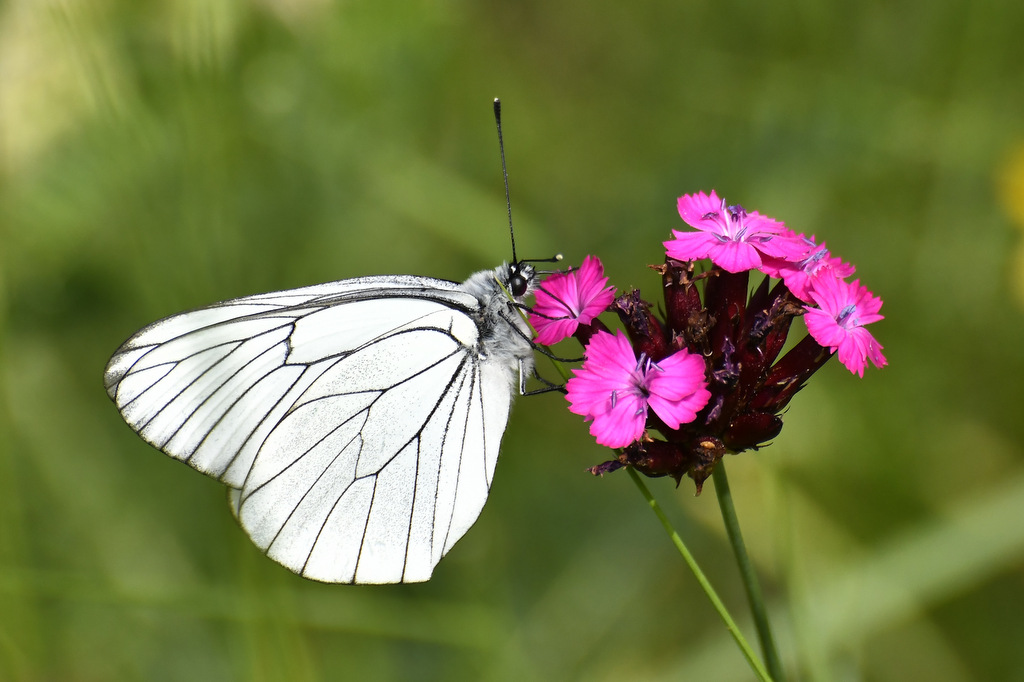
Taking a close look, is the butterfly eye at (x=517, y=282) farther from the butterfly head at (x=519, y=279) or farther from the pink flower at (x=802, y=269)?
the pink flower at (x=802, y=269)

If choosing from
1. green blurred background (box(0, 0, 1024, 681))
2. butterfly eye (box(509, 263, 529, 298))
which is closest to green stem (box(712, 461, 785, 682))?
butterfly eye (box(509, 263, 529, 298))

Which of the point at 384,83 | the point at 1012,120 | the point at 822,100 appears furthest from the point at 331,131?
the point at 1012,120

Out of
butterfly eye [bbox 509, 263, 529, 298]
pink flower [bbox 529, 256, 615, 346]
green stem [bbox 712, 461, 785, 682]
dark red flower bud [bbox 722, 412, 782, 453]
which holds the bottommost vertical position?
green stem [bbox 712, 461, 785, 682]

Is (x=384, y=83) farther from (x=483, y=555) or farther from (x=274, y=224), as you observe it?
(x=483, y=555)

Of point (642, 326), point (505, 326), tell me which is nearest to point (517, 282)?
point (505, 326)

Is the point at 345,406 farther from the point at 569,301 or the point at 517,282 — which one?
the point at 569,301

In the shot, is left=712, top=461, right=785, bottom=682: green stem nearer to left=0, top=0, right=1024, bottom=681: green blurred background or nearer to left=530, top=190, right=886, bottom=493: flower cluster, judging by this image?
left=530, top=190, right=886, bottom=493: flower cluster

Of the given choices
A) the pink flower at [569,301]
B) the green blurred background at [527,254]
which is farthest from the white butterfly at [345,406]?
the green blurred background at [527,254]
